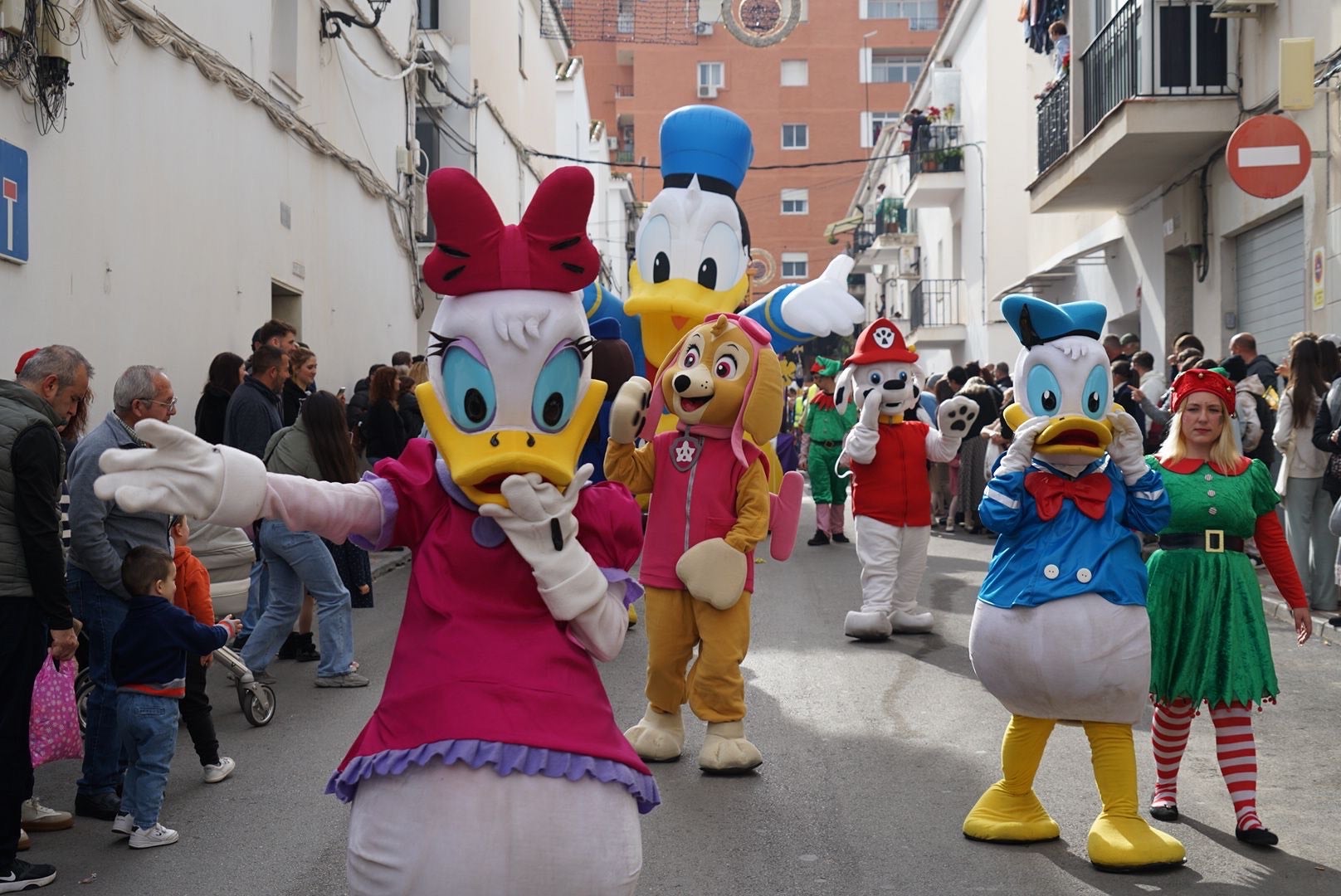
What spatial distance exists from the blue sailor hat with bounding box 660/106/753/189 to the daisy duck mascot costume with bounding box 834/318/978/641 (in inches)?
63.8

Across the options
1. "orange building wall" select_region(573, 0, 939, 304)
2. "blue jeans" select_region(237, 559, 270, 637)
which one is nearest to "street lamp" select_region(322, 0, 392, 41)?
"blue jeans" select_region(237, 559, 270, 637)

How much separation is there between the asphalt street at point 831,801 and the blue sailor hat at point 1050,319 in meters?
2.01

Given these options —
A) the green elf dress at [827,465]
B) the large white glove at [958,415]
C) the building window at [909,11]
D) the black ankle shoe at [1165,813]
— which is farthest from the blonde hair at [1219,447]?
the building window at [909,11]

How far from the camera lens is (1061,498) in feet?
18.6

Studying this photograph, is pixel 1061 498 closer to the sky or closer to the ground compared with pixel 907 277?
closer to the ground

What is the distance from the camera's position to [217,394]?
33.7ft

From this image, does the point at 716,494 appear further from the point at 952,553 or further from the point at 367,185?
the point at 367,185

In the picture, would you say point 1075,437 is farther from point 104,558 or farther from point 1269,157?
point 1269,157

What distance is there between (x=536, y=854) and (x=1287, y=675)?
708cm

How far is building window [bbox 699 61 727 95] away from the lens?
61.6 m

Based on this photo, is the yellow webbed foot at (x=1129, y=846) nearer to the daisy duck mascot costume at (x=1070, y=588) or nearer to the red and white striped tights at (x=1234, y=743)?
the daisy duck mascot costume at (x=1070, y=588)

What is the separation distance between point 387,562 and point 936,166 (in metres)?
21.3

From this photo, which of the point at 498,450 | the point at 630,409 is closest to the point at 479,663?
the point at 498,450

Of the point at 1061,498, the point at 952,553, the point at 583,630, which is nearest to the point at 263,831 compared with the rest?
the point at 583,630
